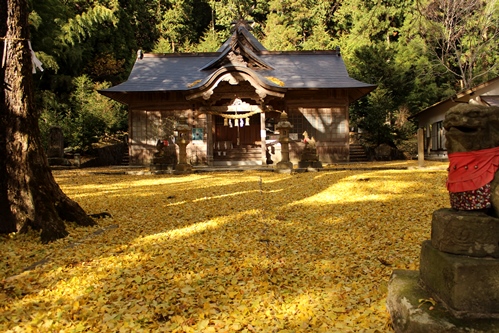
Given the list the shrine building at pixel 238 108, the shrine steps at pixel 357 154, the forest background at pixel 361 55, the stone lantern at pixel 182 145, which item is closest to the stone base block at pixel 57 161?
the forest background at pixel 361 55

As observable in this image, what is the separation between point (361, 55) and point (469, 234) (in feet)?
78.1

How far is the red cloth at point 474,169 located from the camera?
1.89m

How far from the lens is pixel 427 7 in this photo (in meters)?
22.9

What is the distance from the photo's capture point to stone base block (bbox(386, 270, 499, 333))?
171 centimetres

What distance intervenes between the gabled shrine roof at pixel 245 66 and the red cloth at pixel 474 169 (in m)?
12.8

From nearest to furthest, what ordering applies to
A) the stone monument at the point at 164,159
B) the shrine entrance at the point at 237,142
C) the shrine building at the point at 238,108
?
the stone monument at the point at 164,159 → the shrine building at the point at 238,108 → the shrine entrance at the point at 237,142

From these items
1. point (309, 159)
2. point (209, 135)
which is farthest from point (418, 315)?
point (209, 135)

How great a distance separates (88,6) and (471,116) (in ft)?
95.7

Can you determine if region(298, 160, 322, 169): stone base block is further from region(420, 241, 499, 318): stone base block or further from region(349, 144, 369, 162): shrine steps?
region(420, 241, 499, 318): stone base block

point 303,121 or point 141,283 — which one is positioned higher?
point 303,121

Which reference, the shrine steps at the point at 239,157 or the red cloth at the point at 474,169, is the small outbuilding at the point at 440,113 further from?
the red cloth at the point at 474,169

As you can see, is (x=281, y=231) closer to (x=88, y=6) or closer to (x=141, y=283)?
(x=141, y=283)

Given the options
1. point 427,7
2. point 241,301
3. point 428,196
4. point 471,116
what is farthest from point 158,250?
point 427,7

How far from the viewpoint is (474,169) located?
1933mm
